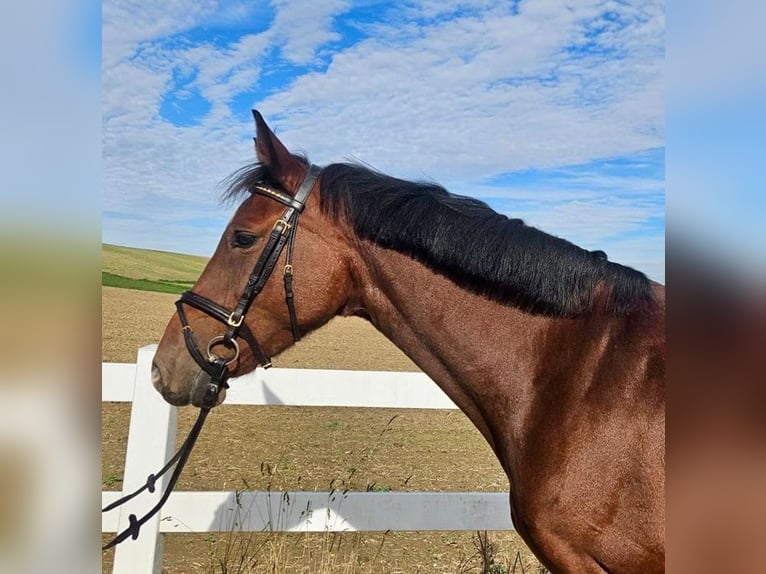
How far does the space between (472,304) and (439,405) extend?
4.75ft

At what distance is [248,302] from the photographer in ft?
7.11

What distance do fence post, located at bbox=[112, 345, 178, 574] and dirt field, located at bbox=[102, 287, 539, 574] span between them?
46cm

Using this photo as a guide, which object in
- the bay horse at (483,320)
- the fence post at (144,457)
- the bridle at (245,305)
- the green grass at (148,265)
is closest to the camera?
the bay horse at (483,320)

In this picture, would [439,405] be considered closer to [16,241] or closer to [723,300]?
[723,300]

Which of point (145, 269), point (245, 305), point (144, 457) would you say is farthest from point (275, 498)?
point (145, 269)

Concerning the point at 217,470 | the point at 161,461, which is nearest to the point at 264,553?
the point at 161,461

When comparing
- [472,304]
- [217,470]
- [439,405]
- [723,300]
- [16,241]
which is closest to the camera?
[16,241]

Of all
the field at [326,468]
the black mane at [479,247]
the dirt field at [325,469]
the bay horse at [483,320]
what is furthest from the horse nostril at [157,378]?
the black mane at [479,247]

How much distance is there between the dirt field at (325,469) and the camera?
3830mm

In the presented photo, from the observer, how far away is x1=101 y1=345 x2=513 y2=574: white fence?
2.98m

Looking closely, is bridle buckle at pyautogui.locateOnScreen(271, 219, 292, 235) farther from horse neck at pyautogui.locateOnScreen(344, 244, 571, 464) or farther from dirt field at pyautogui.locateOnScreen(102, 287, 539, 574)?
dirt field at pyautogui.locateOnScreen(102, 287, 539, 574)

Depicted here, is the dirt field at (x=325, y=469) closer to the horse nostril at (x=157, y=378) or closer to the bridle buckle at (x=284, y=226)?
the horse nostril at (x=157, y=378)

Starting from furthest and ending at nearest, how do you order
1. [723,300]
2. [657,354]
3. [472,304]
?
[472,304] < [657,354] < [723,300]

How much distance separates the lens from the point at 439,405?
3.41m
